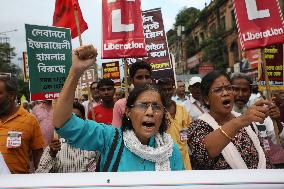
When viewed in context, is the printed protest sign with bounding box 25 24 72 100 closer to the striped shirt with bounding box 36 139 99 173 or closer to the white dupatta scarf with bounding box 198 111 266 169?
the striped shirt with bounding box 36 139 99 173

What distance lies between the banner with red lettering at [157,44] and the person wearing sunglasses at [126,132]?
4.90 meters

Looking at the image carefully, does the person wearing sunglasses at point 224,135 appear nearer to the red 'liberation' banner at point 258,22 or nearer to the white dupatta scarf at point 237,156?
the white dupatta scarf at point 237,156

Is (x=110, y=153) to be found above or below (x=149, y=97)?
below

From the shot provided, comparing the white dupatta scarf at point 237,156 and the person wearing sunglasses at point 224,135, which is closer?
the person wearing sunglasses at point 224,135

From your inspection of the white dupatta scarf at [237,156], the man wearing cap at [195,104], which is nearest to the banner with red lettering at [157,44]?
the man wearing cap at [195,104]

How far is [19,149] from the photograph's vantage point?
3584mm

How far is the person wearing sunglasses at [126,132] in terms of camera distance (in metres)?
2.13

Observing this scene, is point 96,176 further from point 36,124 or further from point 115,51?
point 115,51

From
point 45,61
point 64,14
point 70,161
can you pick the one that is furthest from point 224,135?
point 64,14

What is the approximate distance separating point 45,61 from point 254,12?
2.35 m

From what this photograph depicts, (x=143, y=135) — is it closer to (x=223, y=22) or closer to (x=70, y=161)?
(x=70, y=161)

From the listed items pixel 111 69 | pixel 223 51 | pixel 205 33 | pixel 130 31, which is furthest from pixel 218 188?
pixel 205 33

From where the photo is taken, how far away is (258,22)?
4246 millimetres

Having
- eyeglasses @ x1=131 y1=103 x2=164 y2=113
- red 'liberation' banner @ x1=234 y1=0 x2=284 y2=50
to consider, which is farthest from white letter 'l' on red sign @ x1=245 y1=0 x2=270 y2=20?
eyeglasses @ x1=131 y1=103 x2=164 y2=113
